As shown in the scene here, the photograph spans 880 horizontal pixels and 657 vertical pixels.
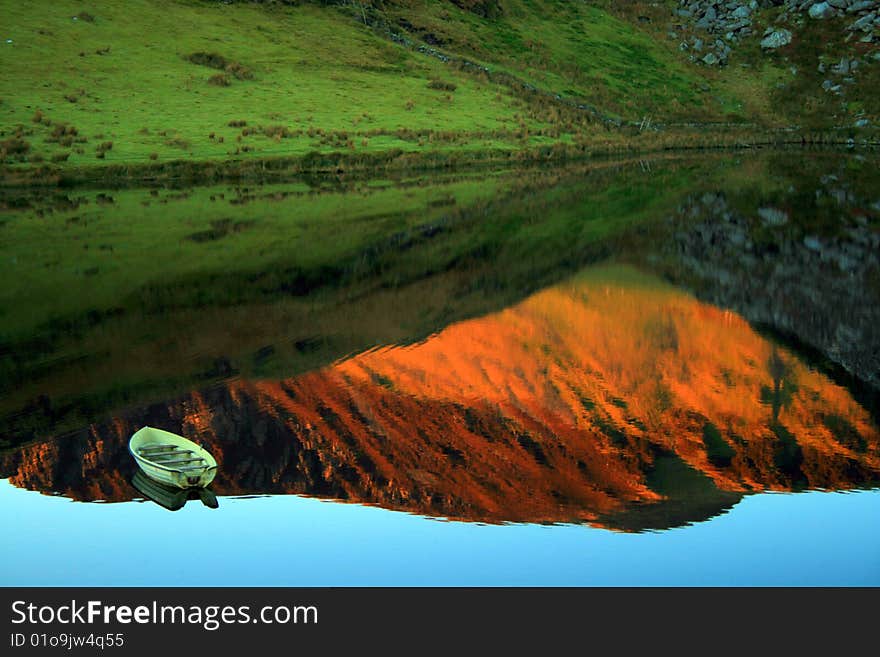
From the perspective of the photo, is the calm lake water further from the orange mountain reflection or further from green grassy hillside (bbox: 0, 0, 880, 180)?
green grassy hillside (bbox: 0, 0, 880, 180)

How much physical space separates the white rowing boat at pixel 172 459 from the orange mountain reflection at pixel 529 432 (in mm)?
658

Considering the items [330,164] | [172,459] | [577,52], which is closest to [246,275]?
[172,459]

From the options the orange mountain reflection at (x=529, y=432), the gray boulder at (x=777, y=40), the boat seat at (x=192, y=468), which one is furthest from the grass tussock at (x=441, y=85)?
the boat seat at (x=192, y=468)

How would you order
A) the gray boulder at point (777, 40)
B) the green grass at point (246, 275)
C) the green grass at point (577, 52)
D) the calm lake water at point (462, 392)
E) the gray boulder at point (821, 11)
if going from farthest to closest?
the gray boulder at point (821, 11), the gray boulder at point (777, 40), the green grass at point (577, 52), the green grass at point (246, 275), the calm lake water at point (462, 392)

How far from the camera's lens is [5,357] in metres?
25.1

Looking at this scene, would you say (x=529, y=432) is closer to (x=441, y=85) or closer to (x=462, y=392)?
(x=462, y=392)

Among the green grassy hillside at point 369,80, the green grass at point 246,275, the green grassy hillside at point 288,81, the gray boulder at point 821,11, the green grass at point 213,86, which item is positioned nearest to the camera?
the green grass at point 246,275

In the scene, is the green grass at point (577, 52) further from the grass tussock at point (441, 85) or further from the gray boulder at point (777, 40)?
the grass tussock at point (441, 85)

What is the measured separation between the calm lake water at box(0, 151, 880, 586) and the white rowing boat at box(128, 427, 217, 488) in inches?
14.4

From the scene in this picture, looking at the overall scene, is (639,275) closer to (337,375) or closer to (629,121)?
(337,375)

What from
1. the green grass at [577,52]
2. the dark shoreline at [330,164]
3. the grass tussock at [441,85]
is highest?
the green grass at [577,52]

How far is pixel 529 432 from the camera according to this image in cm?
1945

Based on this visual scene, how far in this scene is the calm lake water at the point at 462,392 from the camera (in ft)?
46.5

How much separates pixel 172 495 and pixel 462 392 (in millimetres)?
7937
